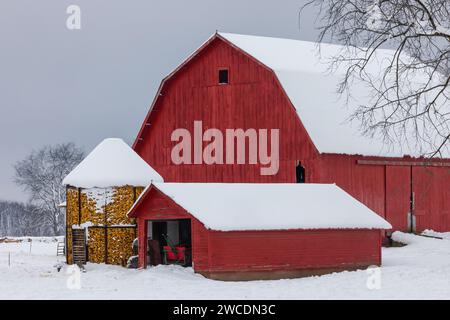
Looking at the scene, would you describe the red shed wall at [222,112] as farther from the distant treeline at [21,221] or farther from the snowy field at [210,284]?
the distant treeline at [21,221]

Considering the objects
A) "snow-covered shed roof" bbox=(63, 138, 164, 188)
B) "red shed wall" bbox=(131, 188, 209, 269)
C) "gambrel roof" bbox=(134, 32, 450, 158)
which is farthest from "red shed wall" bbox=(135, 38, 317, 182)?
"red shed wall" bbox=(131, 188, 209, 269)

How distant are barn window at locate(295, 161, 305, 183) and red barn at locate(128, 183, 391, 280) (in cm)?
525

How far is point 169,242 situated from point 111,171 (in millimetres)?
3340

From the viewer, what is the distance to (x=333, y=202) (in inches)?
1123

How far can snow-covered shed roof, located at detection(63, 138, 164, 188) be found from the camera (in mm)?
31047

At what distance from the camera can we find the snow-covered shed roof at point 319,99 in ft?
113

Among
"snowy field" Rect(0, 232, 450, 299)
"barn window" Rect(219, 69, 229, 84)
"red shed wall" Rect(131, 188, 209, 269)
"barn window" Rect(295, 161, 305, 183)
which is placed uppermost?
"barn window" Rect(219, 69, 229, 84)

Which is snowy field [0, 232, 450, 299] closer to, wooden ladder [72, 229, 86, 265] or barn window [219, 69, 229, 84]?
wooden ladder [72, 229, 86, 265]

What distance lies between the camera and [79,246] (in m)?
30.7

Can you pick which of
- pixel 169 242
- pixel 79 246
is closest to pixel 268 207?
pixel 169 242

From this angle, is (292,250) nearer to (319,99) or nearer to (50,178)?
(319,99)

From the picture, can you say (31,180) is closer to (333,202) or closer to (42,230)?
(42,230)
